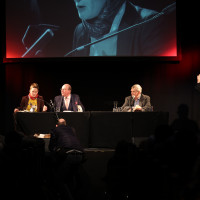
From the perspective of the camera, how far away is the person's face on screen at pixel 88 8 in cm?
788

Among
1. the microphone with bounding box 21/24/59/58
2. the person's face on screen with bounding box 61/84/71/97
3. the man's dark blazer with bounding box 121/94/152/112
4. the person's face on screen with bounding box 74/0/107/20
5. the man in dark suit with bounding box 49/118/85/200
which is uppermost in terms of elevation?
the person's face on screen with bounding box 74/0/107/20

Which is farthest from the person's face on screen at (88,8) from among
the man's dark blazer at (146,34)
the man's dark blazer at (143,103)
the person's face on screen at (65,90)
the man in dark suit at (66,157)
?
the man in dark suit at (66,157)

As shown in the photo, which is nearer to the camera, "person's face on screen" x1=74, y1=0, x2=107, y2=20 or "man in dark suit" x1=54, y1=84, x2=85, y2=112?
"man in dark suit" x1=54, y1=84, x2=85, y2=112

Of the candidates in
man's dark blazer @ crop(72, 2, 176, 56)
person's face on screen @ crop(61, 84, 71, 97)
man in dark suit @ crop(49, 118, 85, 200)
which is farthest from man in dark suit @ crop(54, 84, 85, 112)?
man's dark blazer @ crop(72, 2, 176, 56)

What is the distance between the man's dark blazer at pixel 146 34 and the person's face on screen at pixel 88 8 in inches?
24.2

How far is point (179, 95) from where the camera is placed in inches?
313

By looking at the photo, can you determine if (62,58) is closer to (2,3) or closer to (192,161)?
(2,3)

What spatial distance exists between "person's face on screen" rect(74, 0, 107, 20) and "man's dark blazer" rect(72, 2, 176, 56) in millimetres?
614

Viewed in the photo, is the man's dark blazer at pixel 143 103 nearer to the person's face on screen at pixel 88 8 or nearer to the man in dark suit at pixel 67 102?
the man in dark suit at pixel 67 102

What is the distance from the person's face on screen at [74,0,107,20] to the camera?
7.88 metres

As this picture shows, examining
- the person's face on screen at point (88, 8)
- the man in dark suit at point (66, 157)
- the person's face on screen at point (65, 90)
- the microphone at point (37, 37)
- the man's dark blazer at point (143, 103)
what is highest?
the person's face on screen at point (88, 8)

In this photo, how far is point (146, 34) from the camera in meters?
7.78

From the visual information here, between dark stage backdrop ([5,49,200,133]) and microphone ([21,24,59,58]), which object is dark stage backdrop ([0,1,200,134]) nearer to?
dark stage backdrop ([5,49,200,133])

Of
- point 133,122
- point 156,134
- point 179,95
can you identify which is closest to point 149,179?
point 156,134
